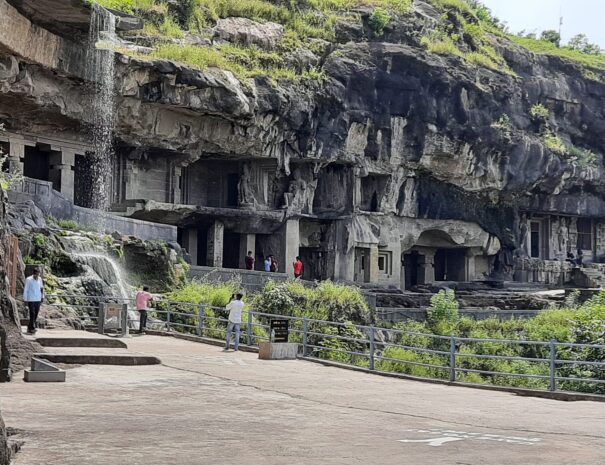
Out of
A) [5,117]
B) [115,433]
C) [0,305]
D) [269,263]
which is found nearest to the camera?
[115,433]

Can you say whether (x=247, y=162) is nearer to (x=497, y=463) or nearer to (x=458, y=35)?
(x=458, y=35)

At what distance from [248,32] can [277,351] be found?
2695 cm

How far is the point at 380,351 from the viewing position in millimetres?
26719

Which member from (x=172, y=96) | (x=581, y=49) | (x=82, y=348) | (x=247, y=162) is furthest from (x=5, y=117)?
(x=581, y=49)

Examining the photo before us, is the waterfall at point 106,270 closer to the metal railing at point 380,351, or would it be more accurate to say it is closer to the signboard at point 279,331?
the metal railing at point 380,351

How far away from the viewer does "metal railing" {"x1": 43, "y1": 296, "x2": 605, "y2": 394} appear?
1833 centimetres

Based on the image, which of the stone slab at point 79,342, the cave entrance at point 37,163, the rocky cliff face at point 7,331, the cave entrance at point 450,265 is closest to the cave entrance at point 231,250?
the cave entrance at point 37,163

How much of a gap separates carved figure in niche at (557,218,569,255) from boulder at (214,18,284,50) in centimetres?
2261

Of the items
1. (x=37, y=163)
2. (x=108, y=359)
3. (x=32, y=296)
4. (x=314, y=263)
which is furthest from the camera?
(x=314, y=263)

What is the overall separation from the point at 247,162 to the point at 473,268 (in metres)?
15.9

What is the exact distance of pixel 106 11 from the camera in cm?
3103

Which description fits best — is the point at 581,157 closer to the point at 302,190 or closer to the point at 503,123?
the point at 503,123

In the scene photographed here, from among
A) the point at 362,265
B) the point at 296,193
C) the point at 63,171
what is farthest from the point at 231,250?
the point at 63,171

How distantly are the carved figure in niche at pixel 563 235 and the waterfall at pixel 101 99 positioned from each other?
29359 millimetres
